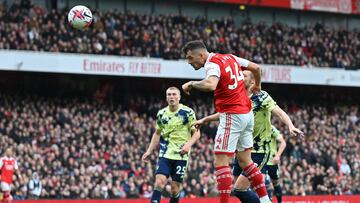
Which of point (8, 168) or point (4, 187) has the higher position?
point (8, 168)

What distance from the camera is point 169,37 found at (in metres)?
35.8

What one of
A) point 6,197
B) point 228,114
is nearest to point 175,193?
point 228,114

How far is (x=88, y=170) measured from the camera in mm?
26766

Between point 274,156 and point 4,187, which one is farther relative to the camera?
point 4,187

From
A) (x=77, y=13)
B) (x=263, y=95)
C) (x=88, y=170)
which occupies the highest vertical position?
(x=77, y=13)

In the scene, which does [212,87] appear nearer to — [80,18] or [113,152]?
[80,18]

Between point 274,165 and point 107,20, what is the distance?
59.6ft

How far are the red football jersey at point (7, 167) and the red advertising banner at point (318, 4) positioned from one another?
20138 mm

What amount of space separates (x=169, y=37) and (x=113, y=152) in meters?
8.40

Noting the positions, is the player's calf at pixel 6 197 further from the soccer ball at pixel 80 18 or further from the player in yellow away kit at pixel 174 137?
the player in yellow away kit at pixel 174 137

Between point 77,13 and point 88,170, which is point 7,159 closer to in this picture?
point 88,170

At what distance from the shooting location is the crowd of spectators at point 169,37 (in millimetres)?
31531

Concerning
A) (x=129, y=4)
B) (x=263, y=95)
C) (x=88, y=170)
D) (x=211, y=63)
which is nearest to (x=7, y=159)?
(x=88, y=170)

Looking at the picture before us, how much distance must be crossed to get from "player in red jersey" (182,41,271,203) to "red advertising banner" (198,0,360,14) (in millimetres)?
29677
